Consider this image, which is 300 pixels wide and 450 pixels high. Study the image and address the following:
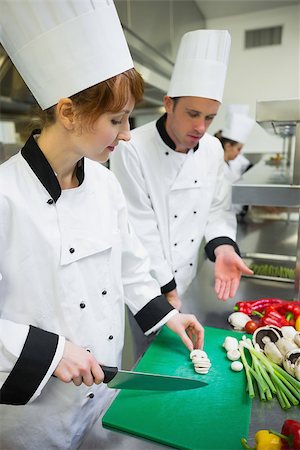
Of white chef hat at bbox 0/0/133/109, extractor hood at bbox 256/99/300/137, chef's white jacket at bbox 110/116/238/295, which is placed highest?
white chef hat at bbox 0/0/133/109

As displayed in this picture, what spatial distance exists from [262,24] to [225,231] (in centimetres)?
306

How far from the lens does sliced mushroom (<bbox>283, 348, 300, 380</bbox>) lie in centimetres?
66

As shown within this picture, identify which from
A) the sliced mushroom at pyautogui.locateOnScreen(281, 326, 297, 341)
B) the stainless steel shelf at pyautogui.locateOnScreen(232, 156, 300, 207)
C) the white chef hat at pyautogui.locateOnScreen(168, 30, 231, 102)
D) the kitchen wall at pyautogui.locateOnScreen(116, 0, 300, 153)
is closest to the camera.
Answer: the sliced mushroom at pyautogui.locateOnScreen(281, 326, 297, 341)

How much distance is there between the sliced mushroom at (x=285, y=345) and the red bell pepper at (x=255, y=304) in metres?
0.20

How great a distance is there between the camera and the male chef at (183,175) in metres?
1.06

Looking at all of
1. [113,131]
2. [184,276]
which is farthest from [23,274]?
[184,276]

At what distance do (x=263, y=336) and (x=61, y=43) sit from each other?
73 centimetres

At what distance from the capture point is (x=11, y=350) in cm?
54

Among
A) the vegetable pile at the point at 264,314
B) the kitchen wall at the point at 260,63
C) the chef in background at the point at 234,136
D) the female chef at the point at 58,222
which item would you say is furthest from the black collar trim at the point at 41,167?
the kitchen wall at the point at 260,63

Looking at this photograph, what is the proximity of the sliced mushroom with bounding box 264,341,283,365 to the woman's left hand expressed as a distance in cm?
14

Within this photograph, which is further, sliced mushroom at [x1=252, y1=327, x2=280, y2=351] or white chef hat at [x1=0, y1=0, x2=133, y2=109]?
sliced mushroom at [x1=252, y1=327, x2=280, y2=351]

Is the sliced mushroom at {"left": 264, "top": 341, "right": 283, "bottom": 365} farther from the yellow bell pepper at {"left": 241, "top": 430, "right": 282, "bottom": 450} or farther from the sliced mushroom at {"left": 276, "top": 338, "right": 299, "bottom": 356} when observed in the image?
the yellow bell pepper at {"left": 241, "top": 430, "right": 282, "bottom": 450}

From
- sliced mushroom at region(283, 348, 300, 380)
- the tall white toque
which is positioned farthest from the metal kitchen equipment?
the tall white toque

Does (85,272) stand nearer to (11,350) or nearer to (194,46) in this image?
(11,350)
